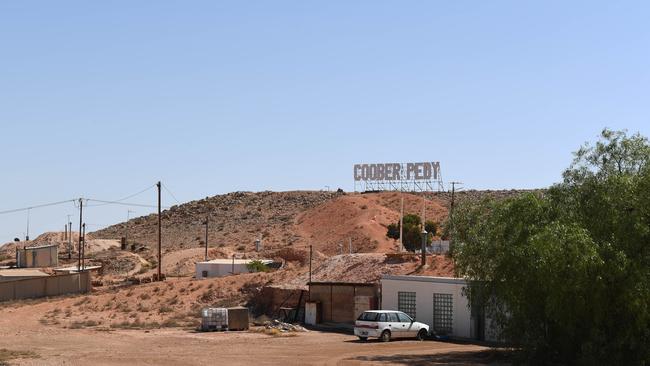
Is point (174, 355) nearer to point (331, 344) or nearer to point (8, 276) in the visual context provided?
point (331, 344)

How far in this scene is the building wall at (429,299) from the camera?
48531mm

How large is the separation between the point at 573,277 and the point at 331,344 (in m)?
16.9

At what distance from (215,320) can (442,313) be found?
1395 cm

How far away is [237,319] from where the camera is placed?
54594 mm

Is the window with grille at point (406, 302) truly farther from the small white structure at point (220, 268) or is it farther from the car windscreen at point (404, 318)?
the small white structure at point (220, 268)

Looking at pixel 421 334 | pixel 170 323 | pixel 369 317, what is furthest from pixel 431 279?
pixel 170 323

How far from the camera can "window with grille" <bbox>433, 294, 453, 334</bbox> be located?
49.4m

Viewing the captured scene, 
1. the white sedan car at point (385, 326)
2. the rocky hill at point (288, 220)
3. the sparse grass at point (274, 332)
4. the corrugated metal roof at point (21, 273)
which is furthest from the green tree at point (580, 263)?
the rocky hill at point (288, 220)

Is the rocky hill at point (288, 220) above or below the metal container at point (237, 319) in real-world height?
above

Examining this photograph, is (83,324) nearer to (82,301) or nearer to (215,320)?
(215,320)

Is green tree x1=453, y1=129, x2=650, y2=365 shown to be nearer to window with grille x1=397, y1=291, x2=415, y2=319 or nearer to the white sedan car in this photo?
the white sedan car

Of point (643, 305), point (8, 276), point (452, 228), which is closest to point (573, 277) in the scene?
point (643, 305)

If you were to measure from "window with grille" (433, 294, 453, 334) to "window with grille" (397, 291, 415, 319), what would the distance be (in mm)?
1795

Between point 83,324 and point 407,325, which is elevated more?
point 407,325
